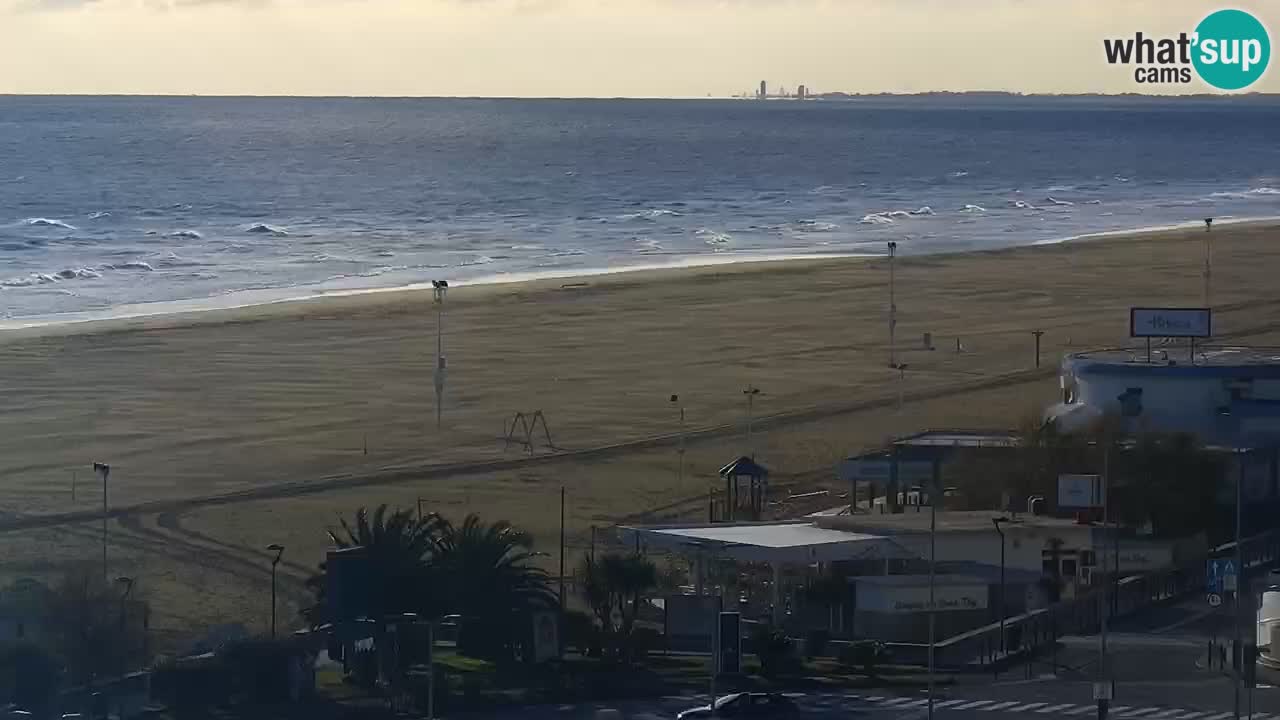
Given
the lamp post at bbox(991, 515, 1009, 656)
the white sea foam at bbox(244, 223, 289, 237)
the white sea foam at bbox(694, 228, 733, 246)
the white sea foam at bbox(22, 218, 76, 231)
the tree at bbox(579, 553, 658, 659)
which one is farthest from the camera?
the white sea foam at bbox(22, 218, 76, 231)

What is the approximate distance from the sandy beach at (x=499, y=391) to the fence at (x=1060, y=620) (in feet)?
33.1

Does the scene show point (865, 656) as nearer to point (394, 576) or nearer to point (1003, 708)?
point (1003, 708)

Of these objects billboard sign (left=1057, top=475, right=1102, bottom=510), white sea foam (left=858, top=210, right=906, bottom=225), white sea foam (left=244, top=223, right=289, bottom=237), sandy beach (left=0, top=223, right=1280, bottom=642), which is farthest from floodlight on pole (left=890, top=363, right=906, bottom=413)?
white sea foam (left=858, top=210, right=906, bottom=225)

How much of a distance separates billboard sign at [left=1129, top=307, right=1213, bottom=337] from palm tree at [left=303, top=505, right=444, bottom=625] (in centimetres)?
2211

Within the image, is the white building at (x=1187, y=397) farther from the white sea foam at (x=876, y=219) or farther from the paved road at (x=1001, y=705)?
the white sea foam at (x=876, y=219)

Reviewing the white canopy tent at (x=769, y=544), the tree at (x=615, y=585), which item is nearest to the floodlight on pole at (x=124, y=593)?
the tree at (x=615, y=585)

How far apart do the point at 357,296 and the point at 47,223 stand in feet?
155

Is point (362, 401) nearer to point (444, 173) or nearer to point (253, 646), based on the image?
point (253, 646)

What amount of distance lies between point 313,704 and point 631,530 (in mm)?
9861

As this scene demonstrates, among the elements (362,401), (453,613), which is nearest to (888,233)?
(362,401)

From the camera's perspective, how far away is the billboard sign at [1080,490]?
41.4 meters

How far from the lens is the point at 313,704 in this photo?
1264 inches

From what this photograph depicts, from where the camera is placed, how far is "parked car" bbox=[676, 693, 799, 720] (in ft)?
102

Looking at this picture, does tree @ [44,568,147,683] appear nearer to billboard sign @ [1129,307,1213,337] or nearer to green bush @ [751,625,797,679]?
green bush @ [751,625,797,679]
